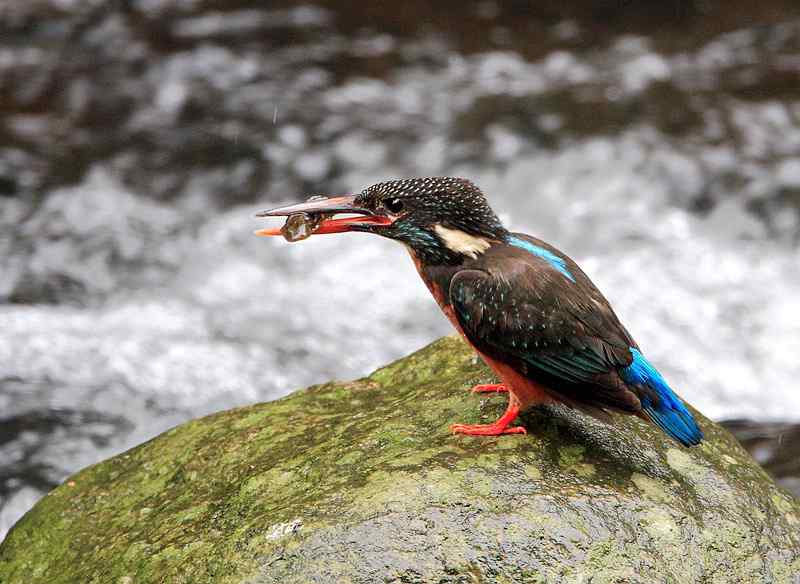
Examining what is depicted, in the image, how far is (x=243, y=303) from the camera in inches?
322

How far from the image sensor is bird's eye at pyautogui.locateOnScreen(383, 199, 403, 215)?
158 inches

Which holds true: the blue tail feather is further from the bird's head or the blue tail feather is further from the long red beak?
the long red beak

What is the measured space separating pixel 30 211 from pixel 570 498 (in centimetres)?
666

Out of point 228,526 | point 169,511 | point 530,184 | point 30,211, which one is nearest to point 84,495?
point 169,511

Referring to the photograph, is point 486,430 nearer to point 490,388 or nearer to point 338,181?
point 490,388

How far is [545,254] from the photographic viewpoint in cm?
404

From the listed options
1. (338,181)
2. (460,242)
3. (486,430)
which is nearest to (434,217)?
(460,242)

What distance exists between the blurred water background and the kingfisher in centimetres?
336

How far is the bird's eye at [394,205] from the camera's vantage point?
4.01 metres

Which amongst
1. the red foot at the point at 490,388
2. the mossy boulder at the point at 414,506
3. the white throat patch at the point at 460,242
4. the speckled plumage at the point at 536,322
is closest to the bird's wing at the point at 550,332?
the speckled plumage at the point at 536,322

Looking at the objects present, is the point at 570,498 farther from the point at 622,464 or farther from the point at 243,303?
the point at 243,303

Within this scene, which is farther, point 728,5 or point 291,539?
point 728,5

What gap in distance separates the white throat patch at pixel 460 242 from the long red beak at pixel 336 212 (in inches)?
8.8

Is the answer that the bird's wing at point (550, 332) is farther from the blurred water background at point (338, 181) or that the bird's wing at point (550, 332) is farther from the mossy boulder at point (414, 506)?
the blurred water background at point (338, 181)
